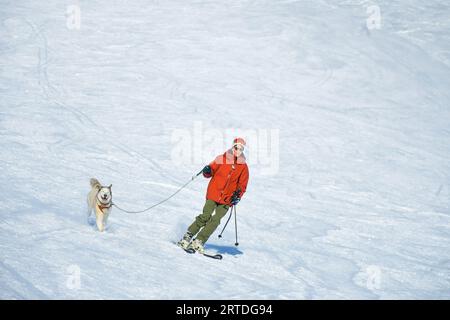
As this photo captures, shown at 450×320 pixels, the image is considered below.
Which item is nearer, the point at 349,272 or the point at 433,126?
the point at 349,272

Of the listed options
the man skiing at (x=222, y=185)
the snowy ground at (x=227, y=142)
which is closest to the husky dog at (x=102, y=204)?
the snowy ground at (x=227, y=142)

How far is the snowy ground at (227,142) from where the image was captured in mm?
6953

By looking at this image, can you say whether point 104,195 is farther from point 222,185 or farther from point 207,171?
point 222,185

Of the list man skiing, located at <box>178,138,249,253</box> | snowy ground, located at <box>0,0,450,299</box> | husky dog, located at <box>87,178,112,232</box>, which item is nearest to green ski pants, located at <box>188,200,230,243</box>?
man skiing, located at <box>178,138,249,253</box>

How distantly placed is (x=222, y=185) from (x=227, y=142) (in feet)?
21.8

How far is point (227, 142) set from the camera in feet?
45.4

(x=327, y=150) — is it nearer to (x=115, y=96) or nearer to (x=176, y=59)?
(x=115, y=96)

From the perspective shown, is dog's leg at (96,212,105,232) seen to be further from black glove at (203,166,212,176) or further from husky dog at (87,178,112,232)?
black glove at (203,166,212,176)

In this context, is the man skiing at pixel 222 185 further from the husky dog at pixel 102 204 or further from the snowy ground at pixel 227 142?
the husky dog at pixel 102 204

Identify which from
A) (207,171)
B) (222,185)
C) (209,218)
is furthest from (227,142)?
(207,171)

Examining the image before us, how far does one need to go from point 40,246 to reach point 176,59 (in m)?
12.8

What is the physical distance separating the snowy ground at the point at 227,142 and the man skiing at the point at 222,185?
0.42 meters
